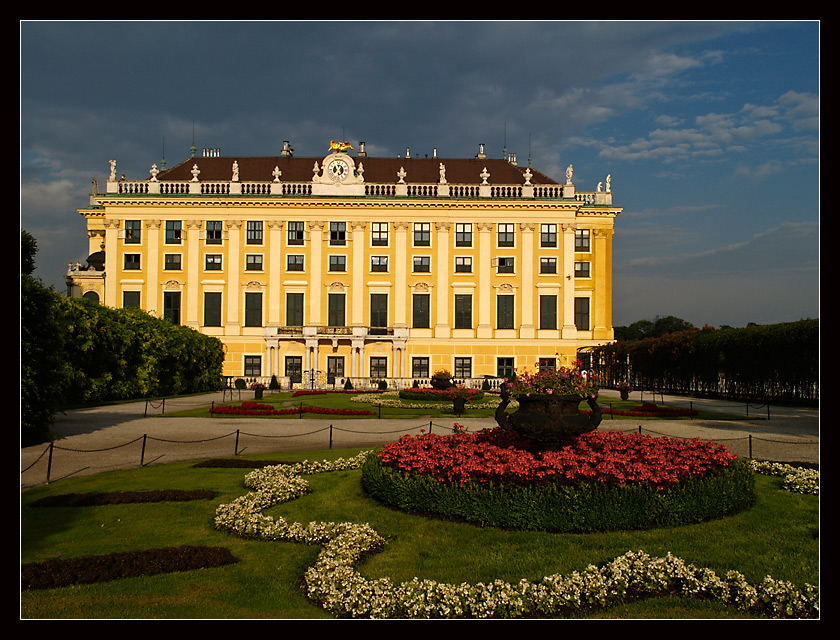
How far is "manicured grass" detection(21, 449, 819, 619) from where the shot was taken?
7.16 m

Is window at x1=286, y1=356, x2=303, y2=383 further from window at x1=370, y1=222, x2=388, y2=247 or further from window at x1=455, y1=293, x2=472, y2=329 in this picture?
window at x1=455, y1=293, x2=472, y2=329

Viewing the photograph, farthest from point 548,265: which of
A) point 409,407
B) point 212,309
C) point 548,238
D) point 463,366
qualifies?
point 212,309

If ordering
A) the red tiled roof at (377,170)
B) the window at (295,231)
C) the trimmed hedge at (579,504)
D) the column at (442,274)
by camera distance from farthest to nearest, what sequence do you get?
the red tiled roof at (377,170) → the window at (295,231) → the column at (442,274) → the trimmed hedge at (579,504)

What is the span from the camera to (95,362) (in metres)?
32.4

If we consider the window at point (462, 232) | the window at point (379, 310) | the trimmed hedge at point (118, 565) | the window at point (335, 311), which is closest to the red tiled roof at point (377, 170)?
the window at point (462, 232)

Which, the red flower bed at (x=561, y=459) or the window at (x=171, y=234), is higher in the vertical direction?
the window at (x=171, y=234)

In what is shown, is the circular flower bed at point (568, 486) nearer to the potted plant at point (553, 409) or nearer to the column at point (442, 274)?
the potted plant at point (553, 409)

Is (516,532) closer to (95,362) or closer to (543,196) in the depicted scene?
(95,362)

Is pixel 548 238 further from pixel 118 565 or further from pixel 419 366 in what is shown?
pixel 118 565

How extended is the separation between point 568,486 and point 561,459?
0.60 meters

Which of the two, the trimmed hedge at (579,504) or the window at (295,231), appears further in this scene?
the window at (295,231)

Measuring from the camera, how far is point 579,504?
985 centimetres

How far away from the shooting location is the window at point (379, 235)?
5744 centimetres

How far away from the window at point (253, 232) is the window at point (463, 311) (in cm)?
1940
